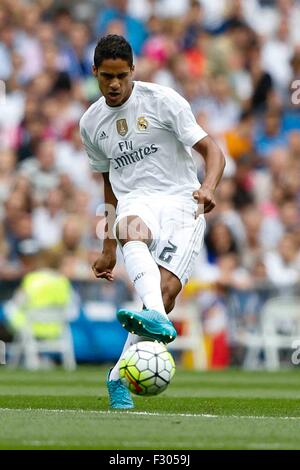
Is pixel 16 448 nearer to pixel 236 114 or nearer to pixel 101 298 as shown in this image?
pixel 101 298

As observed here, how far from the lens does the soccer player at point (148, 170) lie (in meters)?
8.52

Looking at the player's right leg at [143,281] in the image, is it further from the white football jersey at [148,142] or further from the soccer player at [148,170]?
the white football jersey at [148,142]

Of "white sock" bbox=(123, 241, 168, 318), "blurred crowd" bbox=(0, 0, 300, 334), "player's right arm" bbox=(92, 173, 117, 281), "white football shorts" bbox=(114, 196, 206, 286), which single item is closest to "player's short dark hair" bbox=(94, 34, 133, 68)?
"white football shorts" bbox=(114, 196, 206, 286)

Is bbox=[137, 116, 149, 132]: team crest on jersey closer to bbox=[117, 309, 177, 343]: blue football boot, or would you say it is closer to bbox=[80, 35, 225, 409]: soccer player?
bbox=[80, 35, 225, 409]: soccer player

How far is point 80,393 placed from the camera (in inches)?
444

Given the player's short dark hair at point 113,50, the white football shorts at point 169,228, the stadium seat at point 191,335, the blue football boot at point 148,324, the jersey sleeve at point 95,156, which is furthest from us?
the stadium seat at point 191,335

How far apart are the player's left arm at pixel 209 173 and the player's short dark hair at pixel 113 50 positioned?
2.37 feet

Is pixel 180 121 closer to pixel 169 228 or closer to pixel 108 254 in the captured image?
pixel 169 228

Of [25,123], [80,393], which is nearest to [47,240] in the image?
[25,123]

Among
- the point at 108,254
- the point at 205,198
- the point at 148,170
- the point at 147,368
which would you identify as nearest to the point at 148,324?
the point at 147,368

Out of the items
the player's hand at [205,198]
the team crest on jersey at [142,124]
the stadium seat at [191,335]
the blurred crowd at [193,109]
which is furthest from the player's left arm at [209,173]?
the stadium seat at [191,335]

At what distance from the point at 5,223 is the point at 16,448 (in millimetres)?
11102
